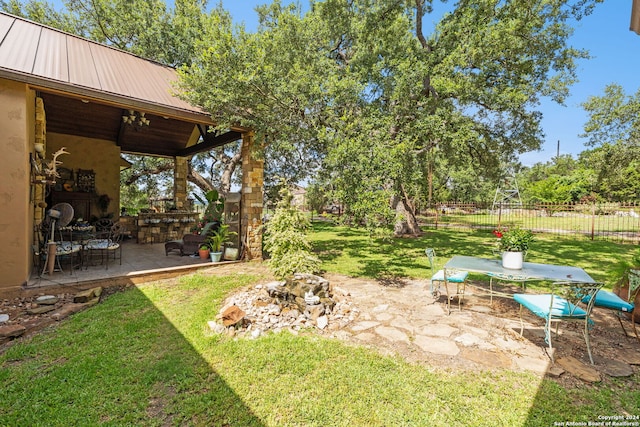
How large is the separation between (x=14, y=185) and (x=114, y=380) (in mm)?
4160

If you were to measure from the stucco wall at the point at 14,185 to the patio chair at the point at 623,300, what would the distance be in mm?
8167

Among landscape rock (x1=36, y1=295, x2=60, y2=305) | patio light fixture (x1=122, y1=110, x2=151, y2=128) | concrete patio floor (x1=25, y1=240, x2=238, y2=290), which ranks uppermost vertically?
patio light fixture (x1=122, y1=110, x2=151, y2=128)

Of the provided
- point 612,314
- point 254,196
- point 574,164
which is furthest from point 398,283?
point 574,164

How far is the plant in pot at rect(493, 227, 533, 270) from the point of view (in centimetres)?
405

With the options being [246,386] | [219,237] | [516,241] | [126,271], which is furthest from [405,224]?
[246,386]

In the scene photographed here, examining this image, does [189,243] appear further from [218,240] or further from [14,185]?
[14,185]

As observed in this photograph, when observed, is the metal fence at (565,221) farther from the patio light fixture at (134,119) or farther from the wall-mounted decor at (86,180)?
the wall-mounted decor at (86,180)

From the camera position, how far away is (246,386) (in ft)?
8.70

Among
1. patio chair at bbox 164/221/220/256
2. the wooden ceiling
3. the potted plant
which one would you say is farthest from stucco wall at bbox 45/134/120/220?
the potted plant

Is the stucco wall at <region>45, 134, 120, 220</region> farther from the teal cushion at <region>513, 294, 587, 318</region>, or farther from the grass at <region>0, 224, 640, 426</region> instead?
the teal cushion at <region>513, 294, 587, 318</region>

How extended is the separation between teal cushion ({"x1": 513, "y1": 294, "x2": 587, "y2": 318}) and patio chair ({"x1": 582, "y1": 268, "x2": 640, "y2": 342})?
0.18 m

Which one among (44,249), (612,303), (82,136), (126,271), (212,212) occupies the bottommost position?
(126,271)

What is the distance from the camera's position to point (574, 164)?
39.2 meters

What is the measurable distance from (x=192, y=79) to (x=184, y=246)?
4.39 metres
